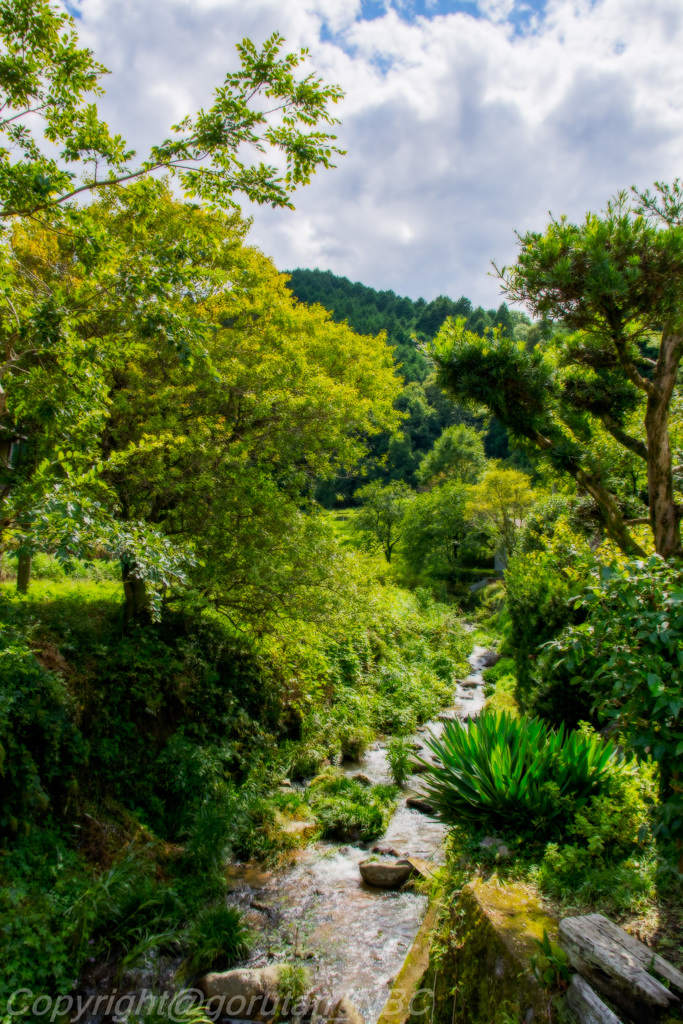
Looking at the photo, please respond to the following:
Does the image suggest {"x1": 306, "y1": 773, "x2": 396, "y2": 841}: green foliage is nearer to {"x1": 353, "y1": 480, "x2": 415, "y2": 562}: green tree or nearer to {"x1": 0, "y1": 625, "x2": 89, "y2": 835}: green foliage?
{"x1": 0, "y1": 625, "x2": 89, "y2": 835}: green foliage

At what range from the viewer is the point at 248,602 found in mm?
8711

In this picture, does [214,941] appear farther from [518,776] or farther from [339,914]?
[518,776]

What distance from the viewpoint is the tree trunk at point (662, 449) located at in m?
5.30

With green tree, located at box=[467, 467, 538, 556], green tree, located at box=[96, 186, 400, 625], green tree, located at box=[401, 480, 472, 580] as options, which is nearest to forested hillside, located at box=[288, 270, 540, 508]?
green tree, located at box=[401, 480, 472, 580]

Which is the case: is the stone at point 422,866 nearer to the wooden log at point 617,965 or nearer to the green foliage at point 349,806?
the green foliage at point 349,806

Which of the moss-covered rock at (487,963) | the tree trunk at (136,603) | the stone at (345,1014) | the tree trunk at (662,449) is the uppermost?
the tree trunk at (662,449)

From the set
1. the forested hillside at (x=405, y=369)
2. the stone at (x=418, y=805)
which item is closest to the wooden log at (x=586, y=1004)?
the stone at (x=418, y=805)

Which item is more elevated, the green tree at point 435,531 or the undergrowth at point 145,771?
the green tree at point 435,531

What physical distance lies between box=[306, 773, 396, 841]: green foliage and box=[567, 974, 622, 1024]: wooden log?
494 centimetres

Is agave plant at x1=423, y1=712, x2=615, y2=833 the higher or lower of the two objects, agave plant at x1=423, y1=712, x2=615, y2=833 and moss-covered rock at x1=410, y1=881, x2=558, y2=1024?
the higher

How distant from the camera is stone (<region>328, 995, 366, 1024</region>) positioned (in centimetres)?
451

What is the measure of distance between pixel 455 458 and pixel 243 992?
39046mm

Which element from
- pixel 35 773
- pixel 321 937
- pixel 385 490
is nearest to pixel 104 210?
pixel 35 773

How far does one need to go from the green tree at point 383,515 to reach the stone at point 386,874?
23.8 m
